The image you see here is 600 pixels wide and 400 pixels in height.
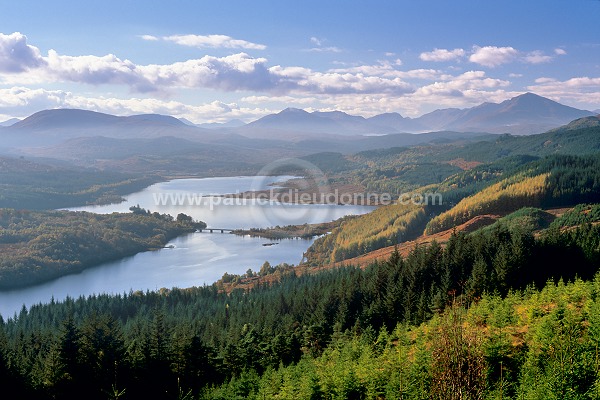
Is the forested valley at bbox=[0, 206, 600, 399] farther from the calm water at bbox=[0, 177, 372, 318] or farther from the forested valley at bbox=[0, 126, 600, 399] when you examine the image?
the calm water at bbox=[0, 177, 372, 318]

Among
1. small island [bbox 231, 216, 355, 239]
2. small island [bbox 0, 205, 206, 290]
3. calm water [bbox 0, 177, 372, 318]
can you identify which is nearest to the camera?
calm water [bbox 0, 177, 372, 318]

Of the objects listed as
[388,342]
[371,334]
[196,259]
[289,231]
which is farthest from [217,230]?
[388,342]

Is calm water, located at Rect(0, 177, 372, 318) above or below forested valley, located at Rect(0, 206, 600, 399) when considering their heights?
below

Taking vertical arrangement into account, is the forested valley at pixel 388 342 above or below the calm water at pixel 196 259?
above

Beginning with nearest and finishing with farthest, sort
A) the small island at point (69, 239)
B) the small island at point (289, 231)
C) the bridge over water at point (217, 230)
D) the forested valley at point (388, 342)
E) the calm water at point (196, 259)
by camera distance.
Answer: the forested valley at point (388, 342), the calm water at point (196, 259), the small island at point (69, 239), the small island at point (289, 231), the bridge over water at point (217, 230)

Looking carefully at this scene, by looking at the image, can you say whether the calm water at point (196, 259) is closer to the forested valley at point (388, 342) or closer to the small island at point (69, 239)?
the small island at point (69, 239)

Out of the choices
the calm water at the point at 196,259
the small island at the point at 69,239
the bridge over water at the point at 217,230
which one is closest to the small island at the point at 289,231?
the bridge over water at the point at 217,230

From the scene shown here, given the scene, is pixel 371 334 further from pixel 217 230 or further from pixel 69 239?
pixel 217 230

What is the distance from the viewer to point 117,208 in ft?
521

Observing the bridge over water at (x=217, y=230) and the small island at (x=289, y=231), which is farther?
the bridge over water at (x=217, y=230)

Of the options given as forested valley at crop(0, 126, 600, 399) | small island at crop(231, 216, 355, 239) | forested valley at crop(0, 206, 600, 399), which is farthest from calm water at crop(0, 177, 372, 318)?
forested valley at crop(0, 206, 600, 399)

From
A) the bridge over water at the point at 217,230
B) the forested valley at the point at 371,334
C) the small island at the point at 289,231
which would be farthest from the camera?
the bridge over water at the point at 217,230

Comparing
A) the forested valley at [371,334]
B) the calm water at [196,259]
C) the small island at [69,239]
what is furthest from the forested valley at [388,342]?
the small island at [69,239]

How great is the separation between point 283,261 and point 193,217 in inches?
2189
